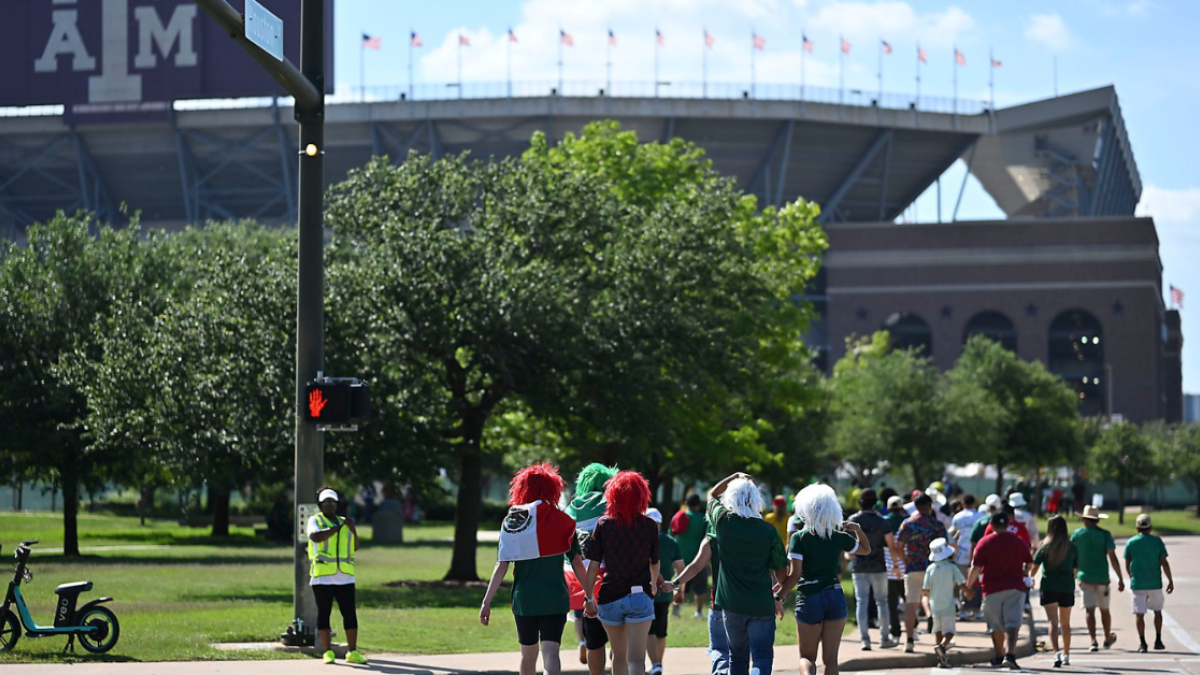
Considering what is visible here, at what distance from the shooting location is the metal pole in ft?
48.2

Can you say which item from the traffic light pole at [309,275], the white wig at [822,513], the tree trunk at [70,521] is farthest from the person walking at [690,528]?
the tree trunk at [70,521]

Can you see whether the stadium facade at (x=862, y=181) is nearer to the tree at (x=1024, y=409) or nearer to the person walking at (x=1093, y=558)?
the tree at (x=1024, y=409)

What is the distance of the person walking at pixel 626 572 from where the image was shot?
32.5 feet

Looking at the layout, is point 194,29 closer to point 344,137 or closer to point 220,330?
point 220,330

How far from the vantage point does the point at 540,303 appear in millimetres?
23812

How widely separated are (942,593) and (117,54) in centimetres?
2944

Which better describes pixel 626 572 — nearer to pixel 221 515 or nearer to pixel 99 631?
pixel 99 631

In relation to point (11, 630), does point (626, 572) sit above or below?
above

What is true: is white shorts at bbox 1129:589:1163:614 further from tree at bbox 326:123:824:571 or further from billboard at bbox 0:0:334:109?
billboard at bbox 0:0:334:109

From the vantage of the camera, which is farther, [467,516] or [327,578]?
[467,516]

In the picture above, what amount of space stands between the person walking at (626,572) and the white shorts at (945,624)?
6145mm

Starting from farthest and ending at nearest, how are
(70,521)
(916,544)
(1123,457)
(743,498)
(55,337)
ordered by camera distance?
(1123,457), (70,521), (55,337), (916,544), (743,498)

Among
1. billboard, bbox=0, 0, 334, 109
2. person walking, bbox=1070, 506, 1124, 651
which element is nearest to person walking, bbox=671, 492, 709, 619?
person walking, bbox=1070, 506, 1124, 651

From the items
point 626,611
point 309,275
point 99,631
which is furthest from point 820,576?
point 99,631
